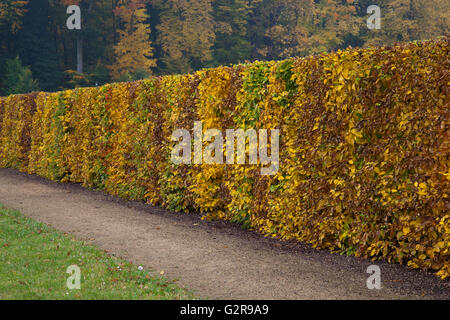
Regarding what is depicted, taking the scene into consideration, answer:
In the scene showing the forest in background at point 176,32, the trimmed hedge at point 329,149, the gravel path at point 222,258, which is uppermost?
the forest in background at point 176,32

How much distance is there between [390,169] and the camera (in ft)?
19.0

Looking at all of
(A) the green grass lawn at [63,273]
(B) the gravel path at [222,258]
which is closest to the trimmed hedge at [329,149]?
(B) the gravel path at [222,258]

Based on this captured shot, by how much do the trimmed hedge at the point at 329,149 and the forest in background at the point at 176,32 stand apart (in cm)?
3494

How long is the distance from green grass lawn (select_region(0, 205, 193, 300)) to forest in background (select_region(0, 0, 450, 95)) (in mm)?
37958

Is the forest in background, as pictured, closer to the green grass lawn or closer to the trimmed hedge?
the trimmed hedge

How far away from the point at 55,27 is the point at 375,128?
53987 millimetres

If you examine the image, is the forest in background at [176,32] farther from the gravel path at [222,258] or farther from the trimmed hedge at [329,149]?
the gravel path at [222,258]

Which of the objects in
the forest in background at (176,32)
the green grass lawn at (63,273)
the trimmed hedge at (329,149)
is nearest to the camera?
the green grass lawn at (63,273)

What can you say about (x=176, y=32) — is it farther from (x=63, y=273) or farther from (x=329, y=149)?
(x=63, y=273)

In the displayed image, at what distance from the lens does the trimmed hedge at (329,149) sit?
17.7 feet

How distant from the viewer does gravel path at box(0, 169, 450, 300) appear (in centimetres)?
513

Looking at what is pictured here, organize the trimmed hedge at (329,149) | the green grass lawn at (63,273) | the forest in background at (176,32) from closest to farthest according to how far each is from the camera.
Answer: the green grass lawn at (63,273)
the trimmed hedge at (329,149)
the forest in background at (176,32)

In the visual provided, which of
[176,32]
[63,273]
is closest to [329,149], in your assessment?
[63,273]
